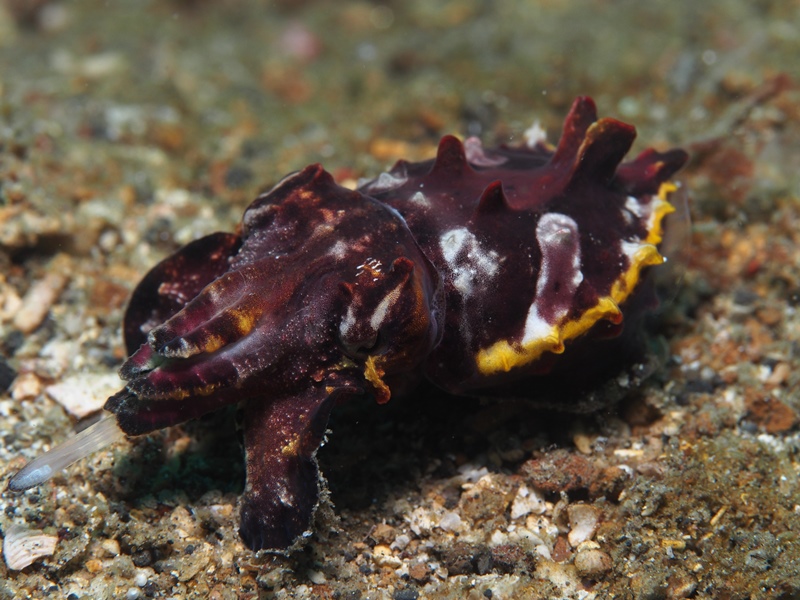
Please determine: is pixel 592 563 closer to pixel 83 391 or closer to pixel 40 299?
pixel 83 391

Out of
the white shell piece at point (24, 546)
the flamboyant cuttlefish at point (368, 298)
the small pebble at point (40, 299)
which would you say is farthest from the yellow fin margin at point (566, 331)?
the small pebble at point (40, 299)

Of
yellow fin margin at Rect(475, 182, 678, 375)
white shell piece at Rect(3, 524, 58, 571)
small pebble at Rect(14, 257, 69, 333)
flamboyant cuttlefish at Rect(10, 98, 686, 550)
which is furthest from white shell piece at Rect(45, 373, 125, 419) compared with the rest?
yellow fin margin at Rect(475, 182, 678, 375)

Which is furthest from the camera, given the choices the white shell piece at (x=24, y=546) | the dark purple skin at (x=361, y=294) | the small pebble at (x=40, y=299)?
the small pebble at (x=40, y=299)

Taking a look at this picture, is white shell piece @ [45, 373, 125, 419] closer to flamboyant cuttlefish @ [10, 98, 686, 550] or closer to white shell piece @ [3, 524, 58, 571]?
flamboyant cuttlefish @ [10, 98, 686, 550]

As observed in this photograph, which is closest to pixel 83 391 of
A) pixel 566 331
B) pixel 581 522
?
pixel 566 331

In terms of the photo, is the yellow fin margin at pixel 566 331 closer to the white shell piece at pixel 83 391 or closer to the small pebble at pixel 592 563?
the small pebble at pixel 592 563

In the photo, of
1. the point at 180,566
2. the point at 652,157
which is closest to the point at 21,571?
the point at 180,566

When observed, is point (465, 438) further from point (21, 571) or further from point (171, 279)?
point (21, 571)
